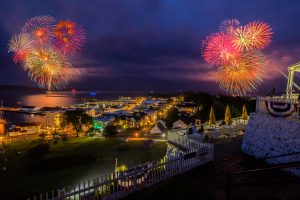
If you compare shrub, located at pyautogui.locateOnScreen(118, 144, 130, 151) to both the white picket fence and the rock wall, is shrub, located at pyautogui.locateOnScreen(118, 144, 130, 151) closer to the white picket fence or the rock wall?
the rock wall

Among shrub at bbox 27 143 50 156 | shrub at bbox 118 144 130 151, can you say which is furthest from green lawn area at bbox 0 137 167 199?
shrub at bbox 27 143 50 156

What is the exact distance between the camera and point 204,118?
2002 inches

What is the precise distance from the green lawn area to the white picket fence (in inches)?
560

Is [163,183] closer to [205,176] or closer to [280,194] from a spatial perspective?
[205,176]

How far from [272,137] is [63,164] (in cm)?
2337

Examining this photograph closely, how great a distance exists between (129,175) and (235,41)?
12996mm

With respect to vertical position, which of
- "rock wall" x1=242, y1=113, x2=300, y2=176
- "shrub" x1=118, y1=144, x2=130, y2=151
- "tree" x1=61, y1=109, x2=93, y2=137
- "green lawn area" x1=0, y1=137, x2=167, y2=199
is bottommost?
"green lawn area" x1=0, y1=137, x2=167, y2=199

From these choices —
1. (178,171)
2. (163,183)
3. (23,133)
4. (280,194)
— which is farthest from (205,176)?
(23,133)

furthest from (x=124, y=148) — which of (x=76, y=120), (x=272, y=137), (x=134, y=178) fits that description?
(x=134, y=178)

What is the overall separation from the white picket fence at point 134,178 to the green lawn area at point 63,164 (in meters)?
14.2

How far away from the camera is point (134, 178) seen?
8.36 meters

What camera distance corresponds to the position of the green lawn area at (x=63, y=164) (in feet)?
71.0

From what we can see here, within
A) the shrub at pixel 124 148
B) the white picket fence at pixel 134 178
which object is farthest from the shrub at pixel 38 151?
the white picket fence at pixel 134 178

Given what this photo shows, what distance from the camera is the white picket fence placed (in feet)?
24.0
